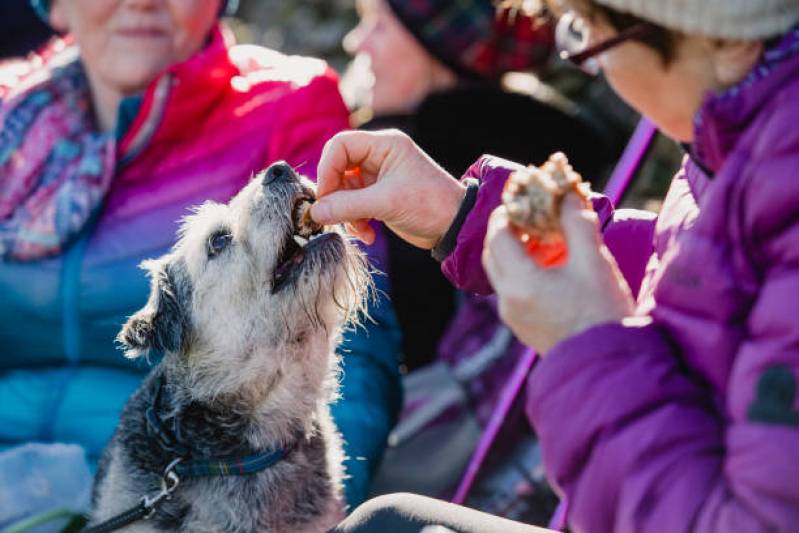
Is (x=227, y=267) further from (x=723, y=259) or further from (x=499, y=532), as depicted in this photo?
(x=723, y=259)

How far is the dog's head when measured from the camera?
243cm

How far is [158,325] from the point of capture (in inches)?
96.3

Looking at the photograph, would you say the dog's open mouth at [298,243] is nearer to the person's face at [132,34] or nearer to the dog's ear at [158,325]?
the dog's ear at [158,325]

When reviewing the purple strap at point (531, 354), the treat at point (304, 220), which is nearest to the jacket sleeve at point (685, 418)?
the treat at point (304, 220)

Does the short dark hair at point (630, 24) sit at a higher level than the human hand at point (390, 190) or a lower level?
higher

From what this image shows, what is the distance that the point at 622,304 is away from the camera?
151 cm

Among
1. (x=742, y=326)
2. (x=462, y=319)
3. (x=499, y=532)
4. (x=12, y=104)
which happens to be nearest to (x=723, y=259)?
(x=742, y=326)

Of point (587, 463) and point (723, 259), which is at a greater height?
point (723, 259)

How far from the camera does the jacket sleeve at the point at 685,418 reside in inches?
48.6

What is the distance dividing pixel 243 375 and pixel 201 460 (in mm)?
274

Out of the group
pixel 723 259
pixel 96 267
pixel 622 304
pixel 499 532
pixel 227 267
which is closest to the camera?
pixel 723 259

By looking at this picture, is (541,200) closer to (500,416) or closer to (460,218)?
(460,218)

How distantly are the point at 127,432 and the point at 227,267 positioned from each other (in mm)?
608

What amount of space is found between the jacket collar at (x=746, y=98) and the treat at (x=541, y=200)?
0.26m
